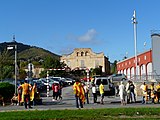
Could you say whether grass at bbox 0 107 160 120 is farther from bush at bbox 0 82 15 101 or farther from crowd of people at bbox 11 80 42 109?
bush at bbox 0 82 15 101

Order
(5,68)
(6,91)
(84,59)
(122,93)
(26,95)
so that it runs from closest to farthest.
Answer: (26,95) < (122,93) < (6,91) < (5,68) < (84,59)

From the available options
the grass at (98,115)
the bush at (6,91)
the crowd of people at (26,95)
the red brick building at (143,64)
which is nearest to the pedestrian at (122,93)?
the crowd of people at (26,95)

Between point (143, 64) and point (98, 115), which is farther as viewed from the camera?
point (143, 64)

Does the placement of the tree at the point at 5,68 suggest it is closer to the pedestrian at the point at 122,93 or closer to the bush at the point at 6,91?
the bush at the point at 6,91

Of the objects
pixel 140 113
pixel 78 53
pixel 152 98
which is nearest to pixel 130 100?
pixel 152 98

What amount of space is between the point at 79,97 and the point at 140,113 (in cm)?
460

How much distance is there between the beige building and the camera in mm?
122875

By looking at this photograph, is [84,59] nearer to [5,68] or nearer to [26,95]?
[5,68]

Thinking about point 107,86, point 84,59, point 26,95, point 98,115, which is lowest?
Result: point 98,115

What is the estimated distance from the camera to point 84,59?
124000mm

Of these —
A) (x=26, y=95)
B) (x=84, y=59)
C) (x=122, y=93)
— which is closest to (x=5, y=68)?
(x=122, y=93)

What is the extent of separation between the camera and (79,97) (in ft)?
73.2

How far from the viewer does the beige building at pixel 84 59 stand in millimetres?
122875

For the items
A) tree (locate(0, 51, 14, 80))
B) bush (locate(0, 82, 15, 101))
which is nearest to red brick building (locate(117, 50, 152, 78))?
tree (locate(0, 51, 14, 80))
